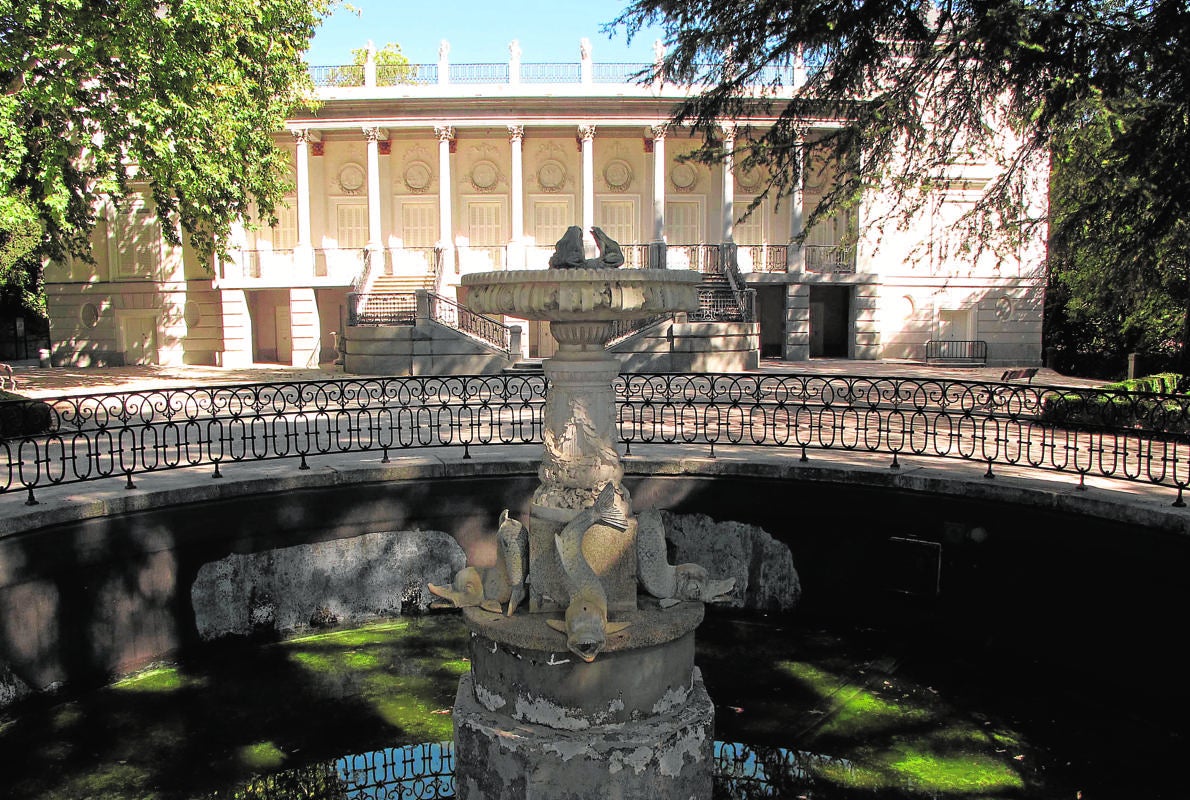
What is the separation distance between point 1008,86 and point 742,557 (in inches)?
294

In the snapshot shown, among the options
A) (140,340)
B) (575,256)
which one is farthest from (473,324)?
(575,256)

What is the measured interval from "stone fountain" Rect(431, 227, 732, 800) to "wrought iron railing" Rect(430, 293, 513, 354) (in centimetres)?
1947

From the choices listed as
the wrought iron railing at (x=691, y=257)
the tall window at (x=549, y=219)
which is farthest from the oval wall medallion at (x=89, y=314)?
the wrought iron railing at (x=691, y=257)

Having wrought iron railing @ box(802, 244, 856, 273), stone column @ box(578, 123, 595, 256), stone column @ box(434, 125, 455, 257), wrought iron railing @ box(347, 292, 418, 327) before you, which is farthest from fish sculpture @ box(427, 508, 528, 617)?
wrought iron railing @ box(802, 244, 856, 273)

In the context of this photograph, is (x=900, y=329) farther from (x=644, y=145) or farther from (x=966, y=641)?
(x=966, y=641)

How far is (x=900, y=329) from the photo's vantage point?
110 ft

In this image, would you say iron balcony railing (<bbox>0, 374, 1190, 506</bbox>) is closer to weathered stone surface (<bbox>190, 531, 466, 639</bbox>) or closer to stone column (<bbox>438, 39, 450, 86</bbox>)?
weathered stone surface (<bbox>190, 531, 466, 639</bbox>)

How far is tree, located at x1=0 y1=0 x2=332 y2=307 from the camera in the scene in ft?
52.7

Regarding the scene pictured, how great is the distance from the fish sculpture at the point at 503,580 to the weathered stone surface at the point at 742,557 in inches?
170

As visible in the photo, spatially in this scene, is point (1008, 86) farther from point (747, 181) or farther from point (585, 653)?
point (747, 181)

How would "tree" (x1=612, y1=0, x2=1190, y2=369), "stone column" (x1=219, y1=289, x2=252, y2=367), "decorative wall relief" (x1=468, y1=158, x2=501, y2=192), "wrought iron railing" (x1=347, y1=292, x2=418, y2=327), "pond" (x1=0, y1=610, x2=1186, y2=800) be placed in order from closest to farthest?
"pond" (x1=0, y1=610, x2=1186, y2=800) < "tree" (x1=612, y1=0, x2=1190, y2=369) < "wrought iron railing" (x1=347, y1=292, x2=418, y2=327) < "stone column" (x1=219, y1=289, x2=252, y2=367) < "decorative wall relief" (x1=468, y1=158, x2=501, y2=192)

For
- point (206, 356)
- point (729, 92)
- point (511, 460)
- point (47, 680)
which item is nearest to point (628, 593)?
point (511, 460)

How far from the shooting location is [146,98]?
17125 millimetres

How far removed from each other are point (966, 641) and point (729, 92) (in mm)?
8567
